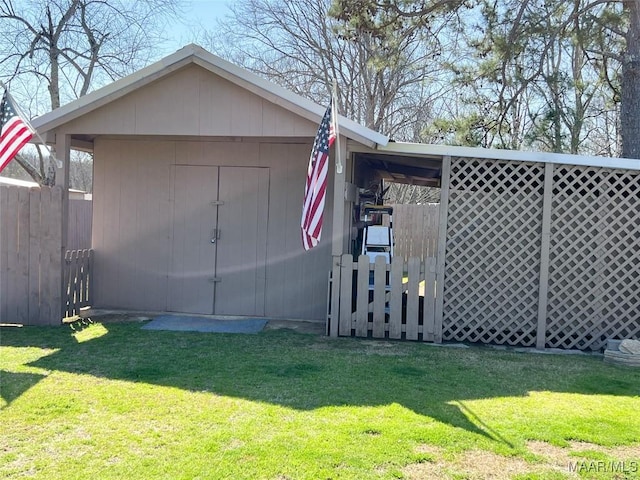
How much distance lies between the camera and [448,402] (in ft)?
14.4

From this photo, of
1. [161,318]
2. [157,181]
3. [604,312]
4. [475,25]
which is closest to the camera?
[604,312]

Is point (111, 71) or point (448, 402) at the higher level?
point (111, 71)

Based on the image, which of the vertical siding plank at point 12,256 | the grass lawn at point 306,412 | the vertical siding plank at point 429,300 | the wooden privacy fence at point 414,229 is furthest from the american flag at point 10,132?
the wooden privacy fence at point 414,229

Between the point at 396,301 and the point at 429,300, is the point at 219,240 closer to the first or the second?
the point at 396,301

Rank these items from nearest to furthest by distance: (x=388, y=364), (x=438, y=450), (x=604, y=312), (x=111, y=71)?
1. (x=438, y=450)
2. (x=388, y=364)
3. (x=604, y=312)
4. (x=111, y=71)

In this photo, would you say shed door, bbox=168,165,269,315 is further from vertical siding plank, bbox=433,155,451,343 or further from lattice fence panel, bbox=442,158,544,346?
lattice fence panel, bbox=442,158,544,346

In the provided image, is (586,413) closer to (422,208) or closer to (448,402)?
(448,402)

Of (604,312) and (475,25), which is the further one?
(475,25)

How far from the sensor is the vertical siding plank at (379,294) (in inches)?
258

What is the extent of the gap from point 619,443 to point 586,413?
569mm

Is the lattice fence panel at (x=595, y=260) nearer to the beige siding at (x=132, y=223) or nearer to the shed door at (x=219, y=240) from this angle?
the shed door at (x=219, y=240)

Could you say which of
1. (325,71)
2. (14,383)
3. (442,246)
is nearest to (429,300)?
(442,246)

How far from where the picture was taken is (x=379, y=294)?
21.6 ft

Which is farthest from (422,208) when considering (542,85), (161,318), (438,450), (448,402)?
(438,450)
